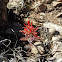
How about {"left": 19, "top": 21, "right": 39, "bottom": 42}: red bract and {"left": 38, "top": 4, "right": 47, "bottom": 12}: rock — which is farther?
{"left": 38, "top": 4, "right": 47, "bottom": 12}: rock

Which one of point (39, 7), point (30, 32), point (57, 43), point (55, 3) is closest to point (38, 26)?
point (39, 7)

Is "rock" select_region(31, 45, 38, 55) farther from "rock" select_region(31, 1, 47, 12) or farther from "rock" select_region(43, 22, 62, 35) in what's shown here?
"rock" select_region(31, 1, 47, 12)

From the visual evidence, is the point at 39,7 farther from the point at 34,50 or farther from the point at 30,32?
the point at 34,50

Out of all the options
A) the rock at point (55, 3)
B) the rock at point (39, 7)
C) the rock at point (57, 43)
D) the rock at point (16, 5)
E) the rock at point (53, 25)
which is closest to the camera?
the rock at point (57, 43)

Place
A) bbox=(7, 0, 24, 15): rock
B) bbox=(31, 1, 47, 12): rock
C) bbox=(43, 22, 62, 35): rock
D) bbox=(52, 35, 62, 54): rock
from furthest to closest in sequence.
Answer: bbox=(31, 1, 47, 12): rock → bbox=(7, 0, 24, 15): rock → bbox=(43, 22, 62, 35): rock → bbox=(52, 35, 62, 54): rock


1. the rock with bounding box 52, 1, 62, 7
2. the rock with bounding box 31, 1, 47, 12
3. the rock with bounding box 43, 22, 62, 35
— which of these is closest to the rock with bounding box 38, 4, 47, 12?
the rock with bounding box 31, 1, 47, 12

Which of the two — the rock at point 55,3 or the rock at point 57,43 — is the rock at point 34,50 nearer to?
the rock at point 57,43

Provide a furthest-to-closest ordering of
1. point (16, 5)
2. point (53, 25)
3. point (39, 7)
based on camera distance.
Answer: point (39, 7)
point (16, 5)
point (53, 25)

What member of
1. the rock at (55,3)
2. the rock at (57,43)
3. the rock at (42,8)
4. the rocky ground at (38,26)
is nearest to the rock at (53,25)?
the rocky ground at (38,26)

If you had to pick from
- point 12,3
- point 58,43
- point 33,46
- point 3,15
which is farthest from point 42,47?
point 12,3

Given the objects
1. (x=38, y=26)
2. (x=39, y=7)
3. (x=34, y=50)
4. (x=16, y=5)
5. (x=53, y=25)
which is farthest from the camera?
(x=39, y=7)

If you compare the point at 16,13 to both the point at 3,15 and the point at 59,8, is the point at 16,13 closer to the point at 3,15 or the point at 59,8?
the point at 3,15
